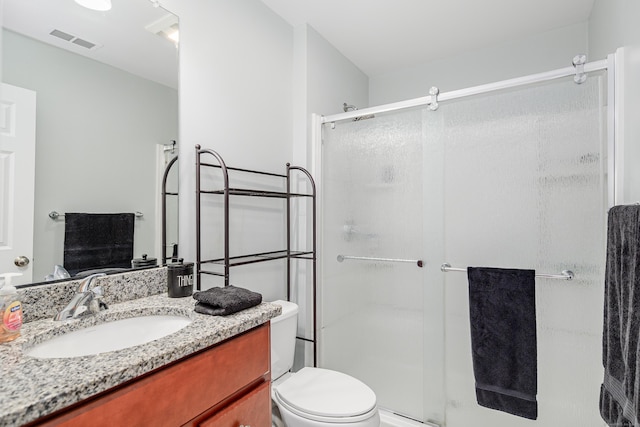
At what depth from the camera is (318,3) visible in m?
1.99

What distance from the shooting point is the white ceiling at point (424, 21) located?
2006 mm

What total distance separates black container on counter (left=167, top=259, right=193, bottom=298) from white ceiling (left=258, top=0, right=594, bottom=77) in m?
1.63

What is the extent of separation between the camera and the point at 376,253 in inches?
81.5

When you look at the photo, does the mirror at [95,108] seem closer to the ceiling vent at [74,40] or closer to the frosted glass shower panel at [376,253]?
the ceiling vent at [74,40]

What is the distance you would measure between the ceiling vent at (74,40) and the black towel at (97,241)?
601 millimetres

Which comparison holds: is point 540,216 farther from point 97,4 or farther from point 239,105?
point 97,4

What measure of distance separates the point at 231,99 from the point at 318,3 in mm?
805

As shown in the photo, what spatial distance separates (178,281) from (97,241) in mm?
322

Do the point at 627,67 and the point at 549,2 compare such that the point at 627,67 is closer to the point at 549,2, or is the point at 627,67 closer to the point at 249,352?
the point at 549,2

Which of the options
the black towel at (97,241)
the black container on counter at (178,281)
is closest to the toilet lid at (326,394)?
the black container on counter at (178,281)

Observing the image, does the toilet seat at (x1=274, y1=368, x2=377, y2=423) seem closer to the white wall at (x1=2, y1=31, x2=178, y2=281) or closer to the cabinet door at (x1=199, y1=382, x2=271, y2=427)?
the cabinet door at (x1=199, y1=382, x2=271, y2=427)

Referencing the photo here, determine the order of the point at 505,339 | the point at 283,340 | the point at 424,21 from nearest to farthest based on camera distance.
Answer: the point at 505,339, the point at 283,340, the point at 424,21

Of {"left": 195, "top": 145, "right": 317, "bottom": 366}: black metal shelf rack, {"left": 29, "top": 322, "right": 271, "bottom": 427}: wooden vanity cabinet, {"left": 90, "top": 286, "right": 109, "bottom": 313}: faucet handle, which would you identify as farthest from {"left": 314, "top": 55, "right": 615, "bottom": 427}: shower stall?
{"left": 90, "top": 286, "right": 109, "bottom": 313}: faucet handle

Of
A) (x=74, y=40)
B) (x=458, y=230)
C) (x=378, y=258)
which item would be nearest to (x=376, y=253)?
(x=378, y=258)
